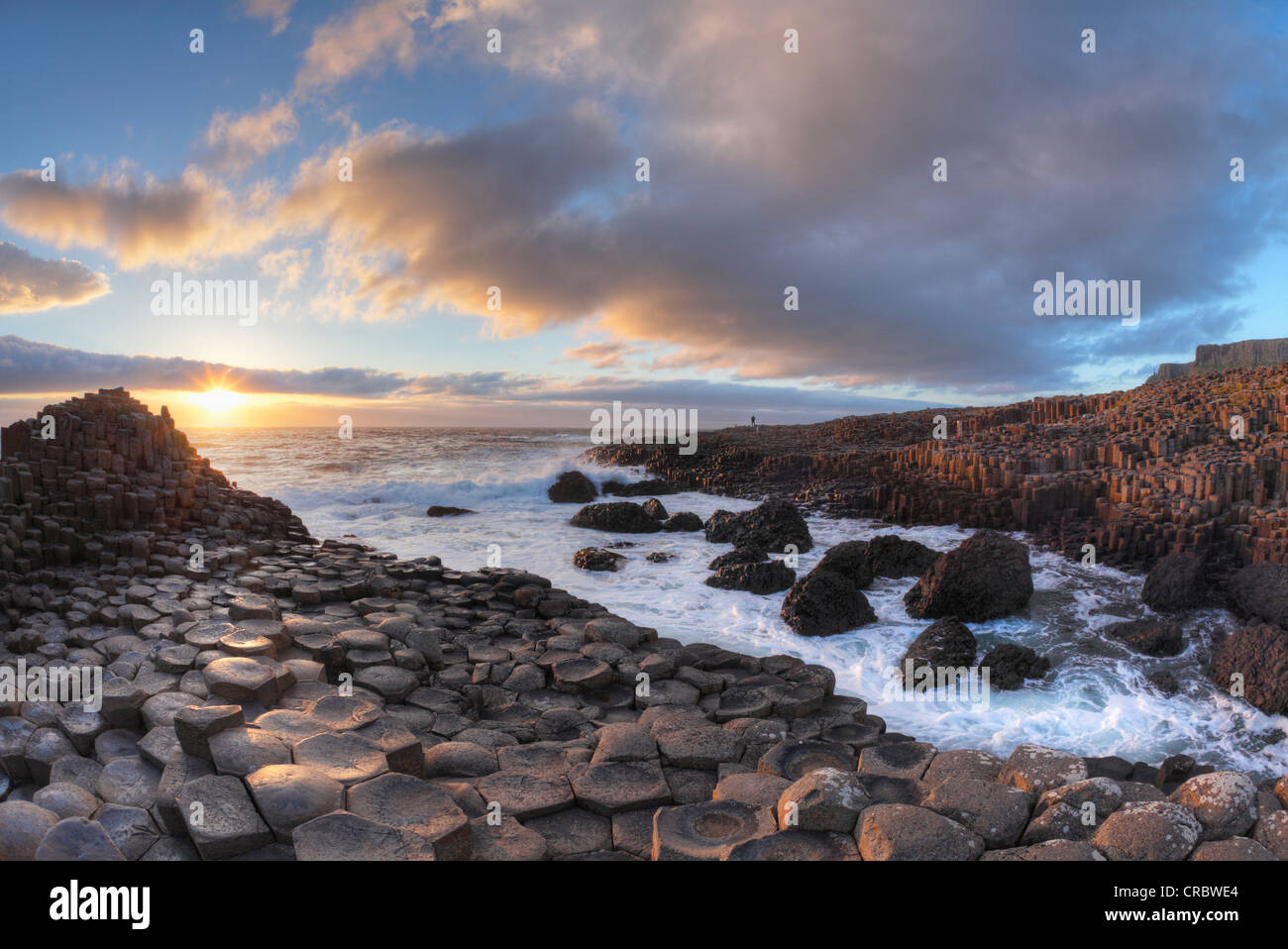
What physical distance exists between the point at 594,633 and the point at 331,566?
498 cm

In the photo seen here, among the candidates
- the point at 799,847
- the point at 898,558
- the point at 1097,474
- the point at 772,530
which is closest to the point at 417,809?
the point at 799,847

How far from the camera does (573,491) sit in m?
23.2

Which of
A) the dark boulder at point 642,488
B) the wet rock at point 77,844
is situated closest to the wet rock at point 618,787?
the wet rock at point 77,844

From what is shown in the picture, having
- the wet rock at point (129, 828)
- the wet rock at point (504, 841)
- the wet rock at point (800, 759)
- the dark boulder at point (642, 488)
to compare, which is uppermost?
the dark boulder at point (642, 488)

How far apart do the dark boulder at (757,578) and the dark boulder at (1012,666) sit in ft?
12.3

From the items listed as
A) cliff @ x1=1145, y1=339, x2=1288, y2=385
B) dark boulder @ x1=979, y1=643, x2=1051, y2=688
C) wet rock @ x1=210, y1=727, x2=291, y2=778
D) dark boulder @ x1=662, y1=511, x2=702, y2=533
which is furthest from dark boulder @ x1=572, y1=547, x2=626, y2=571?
cliff @ x1=1145, y1=339, x2=1288, y2=385

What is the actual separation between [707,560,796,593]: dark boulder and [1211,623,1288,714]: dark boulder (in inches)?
228

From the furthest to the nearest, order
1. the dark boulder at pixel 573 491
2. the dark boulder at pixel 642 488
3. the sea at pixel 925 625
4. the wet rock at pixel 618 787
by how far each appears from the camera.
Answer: the dark boulder at pixel 642 488
the dark boulder at pixel 573 491
the sea at pixel 925 625
the wet rock at pixel 618 787

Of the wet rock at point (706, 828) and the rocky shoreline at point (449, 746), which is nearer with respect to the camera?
the rocky shoreline at point (449, 746)

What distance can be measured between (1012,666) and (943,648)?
2.60ft

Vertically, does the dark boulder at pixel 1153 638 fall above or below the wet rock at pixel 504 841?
below

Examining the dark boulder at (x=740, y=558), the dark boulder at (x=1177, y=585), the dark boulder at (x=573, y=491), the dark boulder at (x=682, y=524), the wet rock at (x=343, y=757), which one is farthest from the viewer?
the dark boulder at (x=573, y=491)

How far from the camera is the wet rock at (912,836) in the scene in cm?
318
